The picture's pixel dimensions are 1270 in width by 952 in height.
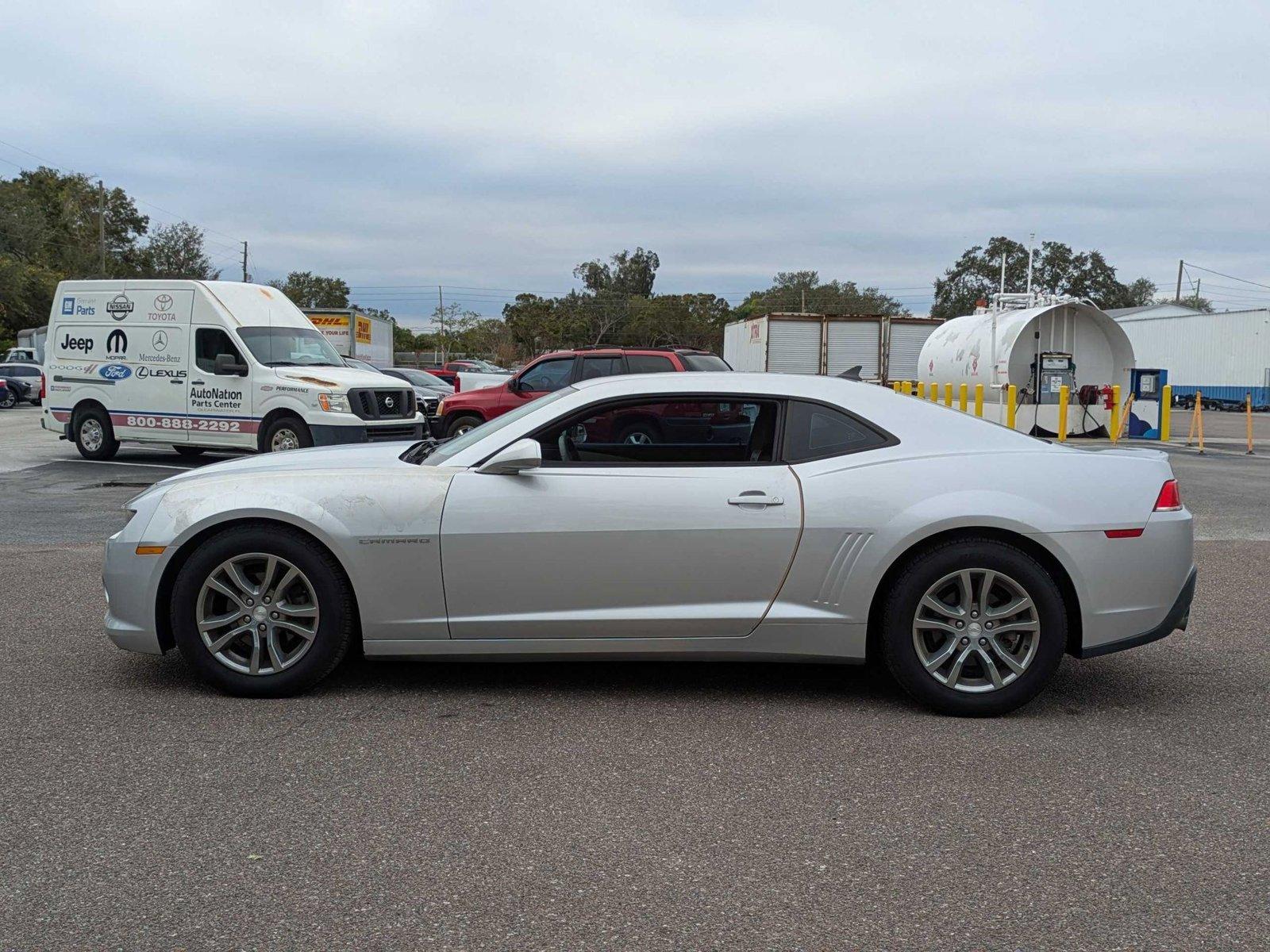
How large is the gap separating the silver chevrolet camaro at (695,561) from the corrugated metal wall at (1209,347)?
45.4m

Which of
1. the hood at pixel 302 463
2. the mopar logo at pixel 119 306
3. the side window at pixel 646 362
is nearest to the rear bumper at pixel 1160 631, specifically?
the hood at pixel 302 463

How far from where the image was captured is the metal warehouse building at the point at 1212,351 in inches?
1909

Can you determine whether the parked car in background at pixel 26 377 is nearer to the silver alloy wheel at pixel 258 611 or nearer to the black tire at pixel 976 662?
the silver alloy wheel at pixel 258 611

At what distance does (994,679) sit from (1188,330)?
53734mm

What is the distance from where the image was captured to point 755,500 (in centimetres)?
469

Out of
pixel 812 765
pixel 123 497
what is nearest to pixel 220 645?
pixel 812 765

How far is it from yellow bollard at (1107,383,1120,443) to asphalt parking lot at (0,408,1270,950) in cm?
1860

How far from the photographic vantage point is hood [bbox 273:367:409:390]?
48.2ft

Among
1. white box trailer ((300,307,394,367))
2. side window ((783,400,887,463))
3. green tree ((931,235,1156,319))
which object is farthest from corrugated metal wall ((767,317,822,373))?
green tree ((931,235,1156,319))

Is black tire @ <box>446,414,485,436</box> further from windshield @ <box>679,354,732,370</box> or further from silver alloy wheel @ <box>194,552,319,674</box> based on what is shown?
silver alloy wheel @ <box>194,552,319,674</box>

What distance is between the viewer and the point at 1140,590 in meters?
4.70

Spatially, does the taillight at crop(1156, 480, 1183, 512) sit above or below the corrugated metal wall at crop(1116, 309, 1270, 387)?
below

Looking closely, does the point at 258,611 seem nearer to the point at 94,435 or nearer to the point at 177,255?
the point at 94,435

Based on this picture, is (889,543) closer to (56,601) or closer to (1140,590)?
(1140,590)
